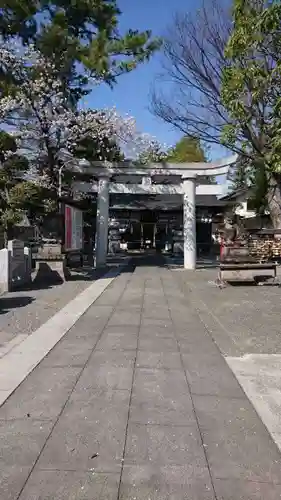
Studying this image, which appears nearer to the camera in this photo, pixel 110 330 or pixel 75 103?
pixel 110 330

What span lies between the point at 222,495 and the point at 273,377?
7.44 feet

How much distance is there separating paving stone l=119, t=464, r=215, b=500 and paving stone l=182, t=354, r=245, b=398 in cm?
141

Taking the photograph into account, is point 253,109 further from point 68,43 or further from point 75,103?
point 75,103

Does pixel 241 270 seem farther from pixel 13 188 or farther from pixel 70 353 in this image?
pixel 70 353

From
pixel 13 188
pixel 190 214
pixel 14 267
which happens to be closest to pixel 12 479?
pixel 14 267

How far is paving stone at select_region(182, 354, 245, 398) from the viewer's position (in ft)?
14.2

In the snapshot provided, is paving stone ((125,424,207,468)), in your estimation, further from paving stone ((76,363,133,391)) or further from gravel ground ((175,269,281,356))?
gravel ground ((175,269,281,356))

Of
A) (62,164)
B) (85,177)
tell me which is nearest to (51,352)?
(62,164)

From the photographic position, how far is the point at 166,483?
276 cm

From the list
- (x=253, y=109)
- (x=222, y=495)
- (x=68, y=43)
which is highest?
(x=68, y=43)

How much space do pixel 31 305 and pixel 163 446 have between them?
6156mm

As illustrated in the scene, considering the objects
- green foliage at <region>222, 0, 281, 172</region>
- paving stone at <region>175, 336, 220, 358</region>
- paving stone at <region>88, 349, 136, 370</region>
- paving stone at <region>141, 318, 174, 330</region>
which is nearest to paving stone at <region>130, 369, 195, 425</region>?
paving stone at <region>88, 349, 136, 370</region>

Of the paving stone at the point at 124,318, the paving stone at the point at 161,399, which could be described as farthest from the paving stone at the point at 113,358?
the paving stone at the point at 124,318

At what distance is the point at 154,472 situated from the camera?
2.87 m
